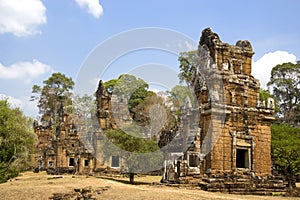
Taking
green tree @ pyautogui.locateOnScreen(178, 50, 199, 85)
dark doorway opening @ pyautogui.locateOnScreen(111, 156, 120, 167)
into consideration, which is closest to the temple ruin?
dark doorway opening @ pyautogui.locateOnScreen(111, 156, 120, 167)

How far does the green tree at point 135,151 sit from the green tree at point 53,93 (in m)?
34.2

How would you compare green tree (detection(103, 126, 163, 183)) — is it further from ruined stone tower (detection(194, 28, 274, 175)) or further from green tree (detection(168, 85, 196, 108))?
green tree (detection(168, 85, 196, 108))

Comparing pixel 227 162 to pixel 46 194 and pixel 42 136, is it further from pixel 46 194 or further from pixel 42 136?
pixel 42 136

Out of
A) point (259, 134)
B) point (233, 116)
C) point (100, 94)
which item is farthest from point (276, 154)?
point (100, 94)

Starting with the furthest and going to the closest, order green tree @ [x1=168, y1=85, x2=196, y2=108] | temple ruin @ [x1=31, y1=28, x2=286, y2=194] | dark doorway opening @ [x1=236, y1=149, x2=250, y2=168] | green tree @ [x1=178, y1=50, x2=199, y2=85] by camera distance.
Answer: green tree @ [x1=178, y1=50, x2=199, y2=85] → green tree @ [x1=168, y1=85, x2=196, y2=108] → dark doorway opening @ [x1=236, y1=149, x2=250, y2=168] → temple ruin @ [x1=31, y1=28, x2=286, y2=194]

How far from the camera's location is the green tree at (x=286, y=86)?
45031mm

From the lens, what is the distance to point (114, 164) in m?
34.2

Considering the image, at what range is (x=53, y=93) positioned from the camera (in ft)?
198

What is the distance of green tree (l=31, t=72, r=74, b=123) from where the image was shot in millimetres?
59688

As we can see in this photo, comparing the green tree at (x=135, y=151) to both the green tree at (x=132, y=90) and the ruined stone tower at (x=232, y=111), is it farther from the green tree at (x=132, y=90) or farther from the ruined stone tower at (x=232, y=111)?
the green tree at (x=132, y=90)

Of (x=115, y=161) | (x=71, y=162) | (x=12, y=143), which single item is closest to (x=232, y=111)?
(x=12, y=143)

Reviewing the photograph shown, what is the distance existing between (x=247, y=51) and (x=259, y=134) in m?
4.27

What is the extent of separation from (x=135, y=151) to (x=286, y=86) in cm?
2773

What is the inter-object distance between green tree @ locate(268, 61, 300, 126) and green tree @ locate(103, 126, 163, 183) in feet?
79.8
